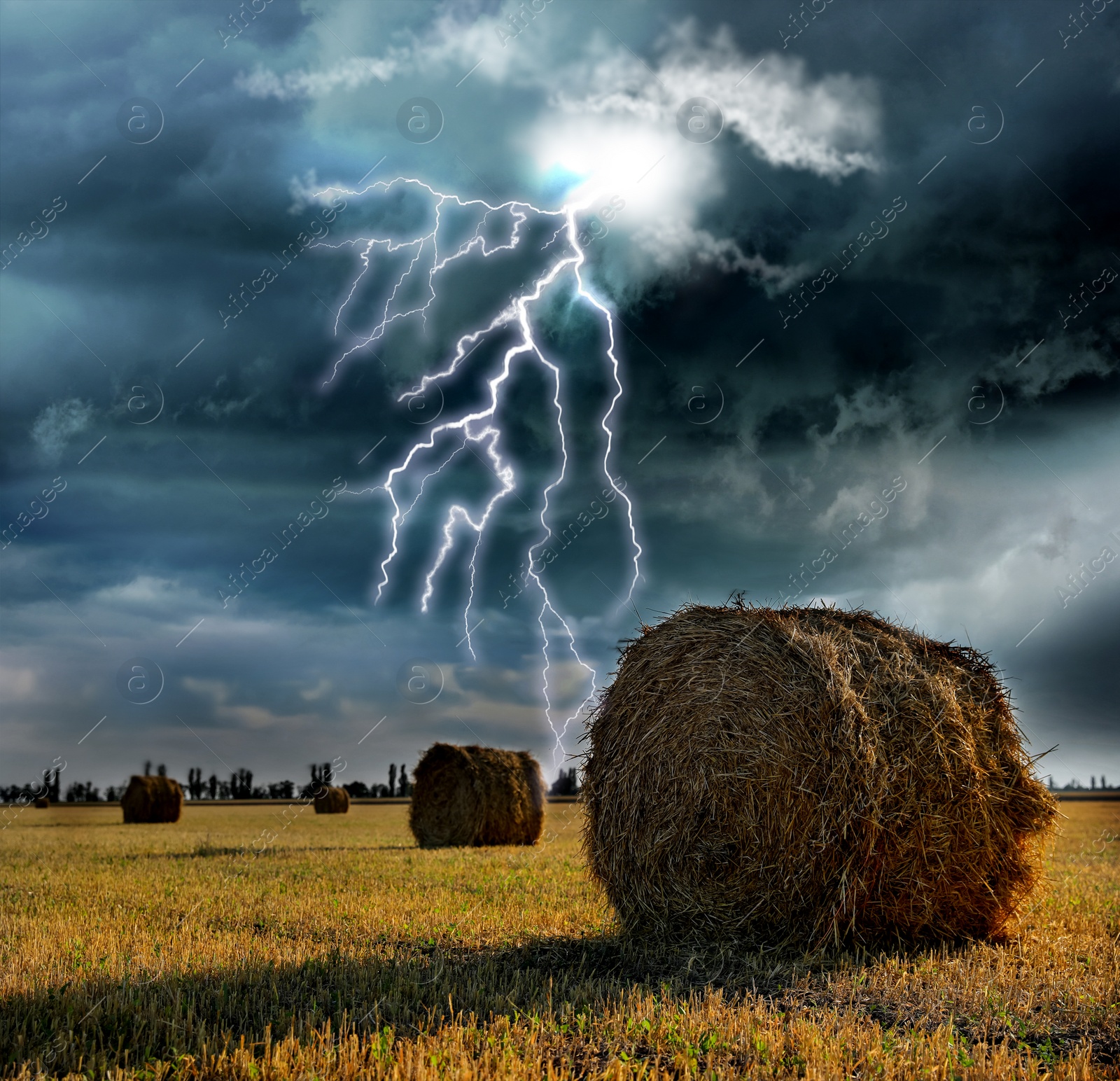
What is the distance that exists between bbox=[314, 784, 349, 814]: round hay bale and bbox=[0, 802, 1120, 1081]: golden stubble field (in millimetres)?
28936

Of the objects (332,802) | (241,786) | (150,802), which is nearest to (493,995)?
(150,802)

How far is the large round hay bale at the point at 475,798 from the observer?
20.1 meters

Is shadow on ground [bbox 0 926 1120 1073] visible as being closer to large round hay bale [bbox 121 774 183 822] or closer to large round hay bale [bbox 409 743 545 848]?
large round hay bale [bbox 409 743 545 848]

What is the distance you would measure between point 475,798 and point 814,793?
44.9 feet

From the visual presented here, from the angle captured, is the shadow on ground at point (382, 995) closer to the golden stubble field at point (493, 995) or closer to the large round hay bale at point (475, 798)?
the golden stubble field at point (493, 995)

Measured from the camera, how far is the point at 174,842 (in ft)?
64.5

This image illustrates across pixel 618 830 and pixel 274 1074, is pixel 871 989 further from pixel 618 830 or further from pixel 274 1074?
pixel 274 1074

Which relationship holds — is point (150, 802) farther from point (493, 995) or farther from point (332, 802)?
point (493, 995)

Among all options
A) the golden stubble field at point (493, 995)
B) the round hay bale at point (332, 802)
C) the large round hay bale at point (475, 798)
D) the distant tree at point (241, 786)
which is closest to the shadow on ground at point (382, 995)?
the golden stubble field at point (493, 995)

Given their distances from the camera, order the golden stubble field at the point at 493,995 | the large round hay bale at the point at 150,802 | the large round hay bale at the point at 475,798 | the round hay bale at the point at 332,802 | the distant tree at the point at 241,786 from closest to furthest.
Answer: the golden stubble field at the point at 493,995, the large round hay bale at the point at 475,798, the large round hay bale at the point at 150,802, the round hay bale at the point at 332,802, the distant tree at the point at 241,786

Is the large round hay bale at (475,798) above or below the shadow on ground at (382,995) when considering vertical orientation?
above

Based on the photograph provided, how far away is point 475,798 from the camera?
20.2 metres

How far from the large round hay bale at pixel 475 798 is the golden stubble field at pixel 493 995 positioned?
371 inches

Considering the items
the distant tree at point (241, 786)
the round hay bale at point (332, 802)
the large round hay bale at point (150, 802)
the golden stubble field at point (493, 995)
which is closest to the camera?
the golden stubble field at point (493, 995)
